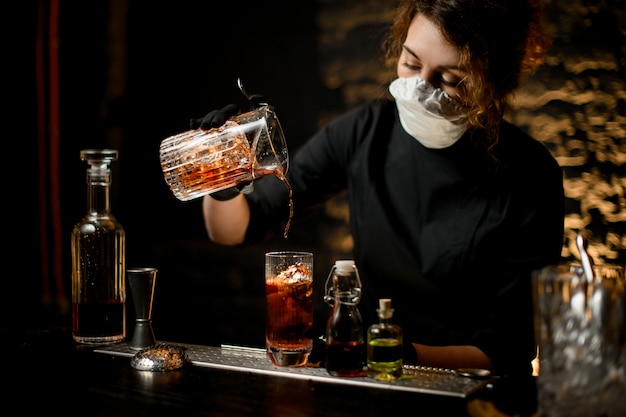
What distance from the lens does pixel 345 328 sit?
1.34m

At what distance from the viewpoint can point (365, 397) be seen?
4.08ft

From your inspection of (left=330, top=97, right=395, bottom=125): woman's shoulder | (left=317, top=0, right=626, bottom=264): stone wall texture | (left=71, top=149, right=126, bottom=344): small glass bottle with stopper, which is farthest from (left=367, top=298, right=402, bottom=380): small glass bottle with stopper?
(left=317, top=0, right=626, bottom=264): stone wall texture

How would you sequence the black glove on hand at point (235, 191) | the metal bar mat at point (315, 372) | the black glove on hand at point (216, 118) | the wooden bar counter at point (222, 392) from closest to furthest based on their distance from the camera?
the wooden bar counter at point (222, 392) → the metal bar mat at point (315, 372) → the black glove on hand at point (216, 118) → the black glove on hand at point (235, 191)

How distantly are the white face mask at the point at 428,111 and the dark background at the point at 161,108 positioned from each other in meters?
0.88

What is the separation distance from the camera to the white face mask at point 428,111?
189 cm

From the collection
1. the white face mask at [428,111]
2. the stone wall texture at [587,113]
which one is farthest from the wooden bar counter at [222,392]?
the stone wall texture at [587,113]

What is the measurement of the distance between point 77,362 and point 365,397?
2.16ft

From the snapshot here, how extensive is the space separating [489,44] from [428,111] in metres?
0.24

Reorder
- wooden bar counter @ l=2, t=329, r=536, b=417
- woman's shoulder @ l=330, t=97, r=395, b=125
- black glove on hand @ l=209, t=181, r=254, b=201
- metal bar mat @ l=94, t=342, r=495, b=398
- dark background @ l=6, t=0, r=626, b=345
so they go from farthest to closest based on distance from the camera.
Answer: dark background @ l=6, t=0, r=626, b=345 → woman's shoulder @ l=330, t=97, r=395, b=125 → black glove on hand @ l=209, t=181, r=254, b=201 → metal bar mat @ l=94, t=342, r=495, b=398 → wooden bar counter @ l=2, t=329, r=536, b=417

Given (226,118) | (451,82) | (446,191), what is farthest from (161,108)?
(226,118)

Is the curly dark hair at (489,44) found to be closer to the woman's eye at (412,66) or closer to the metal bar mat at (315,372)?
the woman's eye at (412,66)

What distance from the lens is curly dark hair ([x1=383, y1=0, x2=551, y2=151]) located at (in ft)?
6.13

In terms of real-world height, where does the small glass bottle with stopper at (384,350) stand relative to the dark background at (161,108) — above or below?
below

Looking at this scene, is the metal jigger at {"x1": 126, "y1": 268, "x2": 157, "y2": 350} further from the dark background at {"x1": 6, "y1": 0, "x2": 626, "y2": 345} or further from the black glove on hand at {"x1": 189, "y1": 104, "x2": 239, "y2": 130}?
the dark background at {"x1": 6, "y1": 0, "x2": 626, "y2": 345}
